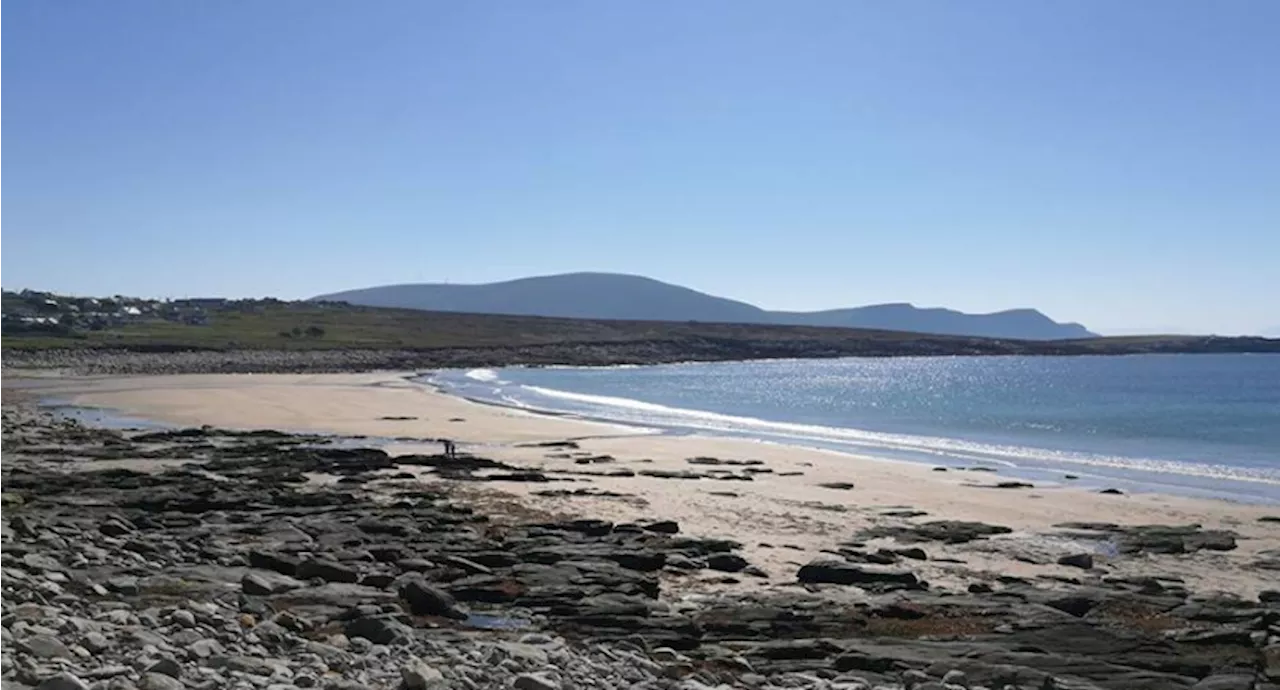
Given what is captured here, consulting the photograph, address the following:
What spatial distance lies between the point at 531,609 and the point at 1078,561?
997 cm

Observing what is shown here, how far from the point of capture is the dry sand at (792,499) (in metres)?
19.1

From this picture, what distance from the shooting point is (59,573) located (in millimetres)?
13203

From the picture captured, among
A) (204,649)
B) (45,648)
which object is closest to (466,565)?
(204,649)

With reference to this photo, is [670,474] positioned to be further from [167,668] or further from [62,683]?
[62,683]

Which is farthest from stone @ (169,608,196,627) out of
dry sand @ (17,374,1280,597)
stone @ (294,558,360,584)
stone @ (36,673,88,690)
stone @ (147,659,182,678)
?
dry sand @ (17,374,1280,597)

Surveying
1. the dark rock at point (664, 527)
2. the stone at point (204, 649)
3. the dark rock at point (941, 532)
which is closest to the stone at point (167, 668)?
the stone at point (204, 649)

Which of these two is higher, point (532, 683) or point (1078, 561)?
point (532, 683)

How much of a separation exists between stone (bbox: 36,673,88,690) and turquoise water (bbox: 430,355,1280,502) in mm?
29225

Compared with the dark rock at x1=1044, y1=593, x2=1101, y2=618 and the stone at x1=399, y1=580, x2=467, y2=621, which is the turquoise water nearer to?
the dark rock at x1=1044, y1=593, x2=1101, y2=618

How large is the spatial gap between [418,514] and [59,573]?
8602mm

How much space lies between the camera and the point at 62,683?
27.7 ft

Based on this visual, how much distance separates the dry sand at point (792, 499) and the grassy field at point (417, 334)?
60062 mm

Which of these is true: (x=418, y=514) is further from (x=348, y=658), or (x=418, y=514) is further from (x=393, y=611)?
(x=348, y=658)

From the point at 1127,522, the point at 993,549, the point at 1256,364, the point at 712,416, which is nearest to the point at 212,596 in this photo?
the point at 993,549
